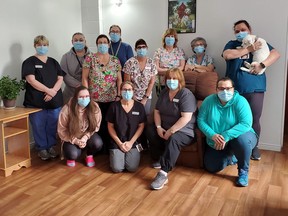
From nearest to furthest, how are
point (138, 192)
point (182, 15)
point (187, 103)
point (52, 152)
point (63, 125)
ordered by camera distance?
1. point (138, 192)
2. point (187, 103)
3. point (63, 125)
4. point (52, 152)
5. point (182, 15)

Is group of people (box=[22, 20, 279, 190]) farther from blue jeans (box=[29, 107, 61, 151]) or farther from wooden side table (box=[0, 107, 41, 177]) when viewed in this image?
wooden side table (box=[0, 107, 41, 177])

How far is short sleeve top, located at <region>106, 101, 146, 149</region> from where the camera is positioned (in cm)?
316

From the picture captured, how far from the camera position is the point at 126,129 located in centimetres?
317

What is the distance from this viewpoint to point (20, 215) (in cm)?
230

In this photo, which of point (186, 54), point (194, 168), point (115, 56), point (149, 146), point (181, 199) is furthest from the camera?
point (186, 54)

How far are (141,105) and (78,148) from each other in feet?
2.71

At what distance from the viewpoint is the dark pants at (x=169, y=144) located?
2840 mm

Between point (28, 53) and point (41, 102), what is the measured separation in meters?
0.76

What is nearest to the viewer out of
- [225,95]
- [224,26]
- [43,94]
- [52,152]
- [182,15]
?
[225,95]

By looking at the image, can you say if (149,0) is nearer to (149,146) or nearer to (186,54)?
(186,54)

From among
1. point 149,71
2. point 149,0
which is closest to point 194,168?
point 149,71

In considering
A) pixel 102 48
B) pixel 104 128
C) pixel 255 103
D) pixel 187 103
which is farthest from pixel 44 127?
pixel 255 103

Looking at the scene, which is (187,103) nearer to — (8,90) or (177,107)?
(177,107)

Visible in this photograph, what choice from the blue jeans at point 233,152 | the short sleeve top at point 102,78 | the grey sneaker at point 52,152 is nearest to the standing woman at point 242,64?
the blue jeans at point 233,152
